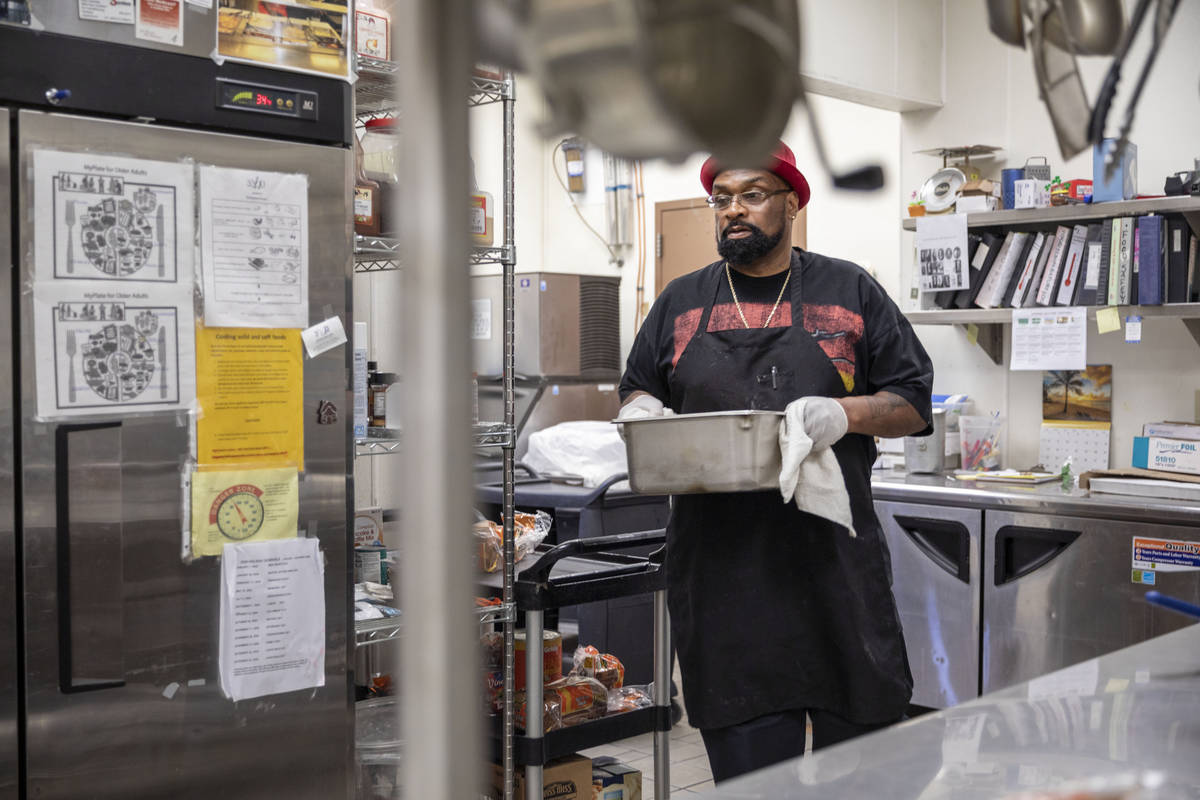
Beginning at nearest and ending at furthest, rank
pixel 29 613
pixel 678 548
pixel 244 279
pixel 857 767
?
1. pixel 857 767
2. pixel 29 613
3. pixel 244 279
4. pixel 678 548

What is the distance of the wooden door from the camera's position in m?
6.42

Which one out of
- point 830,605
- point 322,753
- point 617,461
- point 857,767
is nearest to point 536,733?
point 322,753

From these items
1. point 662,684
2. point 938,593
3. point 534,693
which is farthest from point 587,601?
point 938,593

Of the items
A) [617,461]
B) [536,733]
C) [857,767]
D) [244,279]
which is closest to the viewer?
[857,767]

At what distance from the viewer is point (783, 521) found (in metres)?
2.41

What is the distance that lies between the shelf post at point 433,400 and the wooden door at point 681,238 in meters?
5.92

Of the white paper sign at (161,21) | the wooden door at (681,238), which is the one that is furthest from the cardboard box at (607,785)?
the wooden door at (681,238)

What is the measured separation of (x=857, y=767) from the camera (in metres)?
1.20

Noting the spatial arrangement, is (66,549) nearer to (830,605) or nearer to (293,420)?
(293,420)

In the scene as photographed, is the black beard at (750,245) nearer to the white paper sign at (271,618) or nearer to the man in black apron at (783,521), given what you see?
the man in black apron at (783,521)

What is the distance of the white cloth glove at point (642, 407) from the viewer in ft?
8.16

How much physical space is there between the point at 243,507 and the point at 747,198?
47.2 inches

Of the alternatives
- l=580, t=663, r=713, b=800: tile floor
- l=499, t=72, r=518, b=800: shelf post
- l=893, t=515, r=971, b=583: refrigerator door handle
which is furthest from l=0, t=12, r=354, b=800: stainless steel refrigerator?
l=893, t=515, r=971, b=583: refrigerator door handle

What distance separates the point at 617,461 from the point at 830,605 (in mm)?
2852
